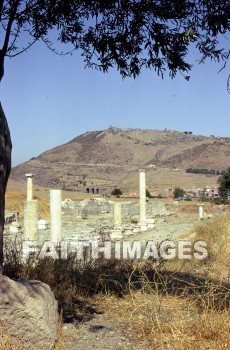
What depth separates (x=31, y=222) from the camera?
16.4 m

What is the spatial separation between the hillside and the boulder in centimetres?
8430

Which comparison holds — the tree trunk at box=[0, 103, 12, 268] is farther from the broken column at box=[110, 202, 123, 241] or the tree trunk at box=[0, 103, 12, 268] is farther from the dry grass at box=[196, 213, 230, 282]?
the broken column at box=[110, 202, 123, 241]

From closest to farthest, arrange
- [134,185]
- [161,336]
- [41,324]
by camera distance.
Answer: [41,324]
[161,336]
[134,185]

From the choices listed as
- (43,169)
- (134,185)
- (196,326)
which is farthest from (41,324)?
(43,169)

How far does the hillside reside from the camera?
10562 centimetres

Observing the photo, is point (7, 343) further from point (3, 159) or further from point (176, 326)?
point (3, 159)

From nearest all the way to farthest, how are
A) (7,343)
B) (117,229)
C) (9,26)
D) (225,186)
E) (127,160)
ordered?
(7,343), (9,26), (117,229), (225,186), (127,160)

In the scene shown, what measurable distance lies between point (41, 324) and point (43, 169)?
122778 millimetres

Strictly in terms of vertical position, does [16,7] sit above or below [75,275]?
above

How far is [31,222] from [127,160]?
12214 cm

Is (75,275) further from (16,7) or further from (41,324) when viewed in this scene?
(16,7)

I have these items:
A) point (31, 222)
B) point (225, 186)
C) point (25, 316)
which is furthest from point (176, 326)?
point (225, 186)

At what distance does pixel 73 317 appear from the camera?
5484 millimetres

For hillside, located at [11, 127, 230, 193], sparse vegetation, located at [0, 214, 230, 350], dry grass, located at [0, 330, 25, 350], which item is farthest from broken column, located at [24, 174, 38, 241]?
hillside, located at [11, 127, 230, 193]
